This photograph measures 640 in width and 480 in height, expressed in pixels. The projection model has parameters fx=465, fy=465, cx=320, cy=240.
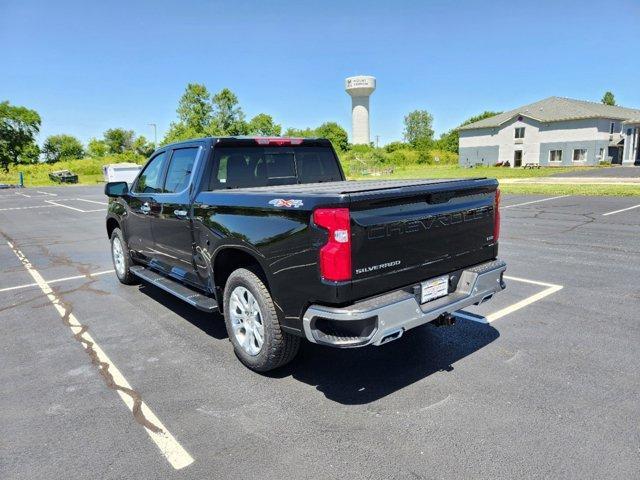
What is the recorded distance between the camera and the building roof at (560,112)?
166ft

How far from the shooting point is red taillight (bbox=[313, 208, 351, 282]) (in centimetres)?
304

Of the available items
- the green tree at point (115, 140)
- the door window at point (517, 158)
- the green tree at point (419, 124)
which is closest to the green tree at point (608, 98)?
the green tree at point (419, 124)

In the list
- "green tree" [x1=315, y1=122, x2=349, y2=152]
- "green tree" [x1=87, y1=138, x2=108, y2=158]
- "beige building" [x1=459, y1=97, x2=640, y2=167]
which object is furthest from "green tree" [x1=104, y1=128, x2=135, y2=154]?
"beige building" [x1=459, y1=97, x2=640, y2=167]

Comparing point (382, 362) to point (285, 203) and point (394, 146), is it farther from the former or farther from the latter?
point (394, 146)

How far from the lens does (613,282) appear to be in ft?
20.9

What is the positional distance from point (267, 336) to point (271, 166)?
211cm

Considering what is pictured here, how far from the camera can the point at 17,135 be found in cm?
8031

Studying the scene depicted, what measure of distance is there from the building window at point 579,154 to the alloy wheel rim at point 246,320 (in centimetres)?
5550

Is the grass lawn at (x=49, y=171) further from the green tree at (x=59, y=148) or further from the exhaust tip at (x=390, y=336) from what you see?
the exhaust tip at (x=390, y=336)

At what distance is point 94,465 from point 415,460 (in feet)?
6.34

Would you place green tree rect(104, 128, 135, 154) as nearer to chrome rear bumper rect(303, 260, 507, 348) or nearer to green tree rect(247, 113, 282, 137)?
green tree rect(247, 113, 282, 137)

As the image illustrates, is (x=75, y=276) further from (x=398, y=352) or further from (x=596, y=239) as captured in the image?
(x=596, y=239)

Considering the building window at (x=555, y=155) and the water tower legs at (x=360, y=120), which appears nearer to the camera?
the building window at (x=555, y=155)

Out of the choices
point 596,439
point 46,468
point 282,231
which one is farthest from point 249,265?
point 596,439
